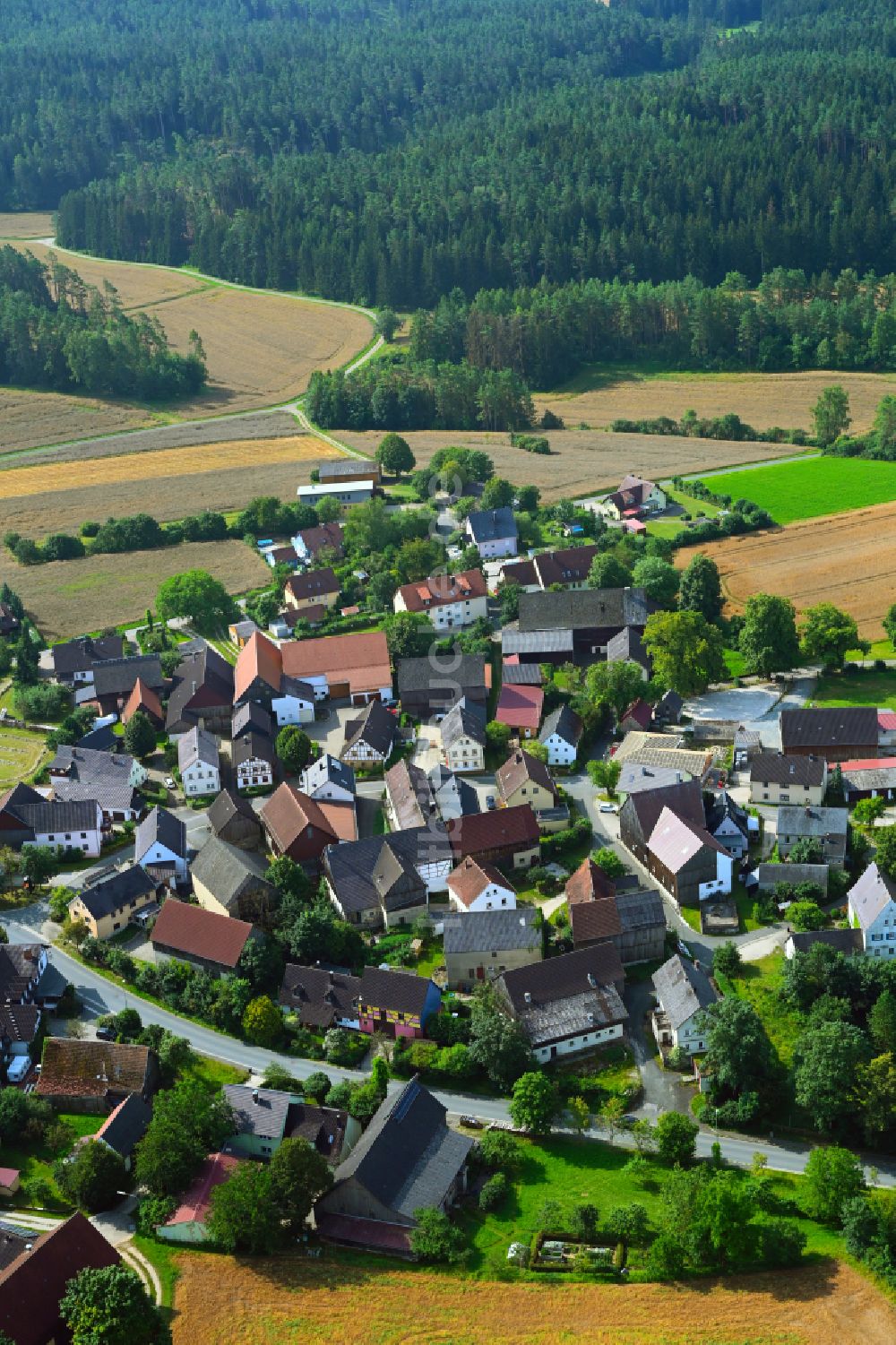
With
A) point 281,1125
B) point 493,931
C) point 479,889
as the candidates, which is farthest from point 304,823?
point 281,1125

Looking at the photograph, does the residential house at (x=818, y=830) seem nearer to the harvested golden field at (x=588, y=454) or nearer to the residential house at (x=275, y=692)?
the residential house at (x=275, y=692)

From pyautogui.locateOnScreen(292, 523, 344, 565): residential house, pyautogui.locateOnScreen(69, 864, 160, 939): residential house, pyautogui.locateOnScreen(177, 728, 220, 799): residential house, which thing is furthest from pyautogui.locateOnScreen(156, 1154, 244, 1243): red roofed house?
pyautogui.locateOnScreen(292, 523, 344, 565): residential house

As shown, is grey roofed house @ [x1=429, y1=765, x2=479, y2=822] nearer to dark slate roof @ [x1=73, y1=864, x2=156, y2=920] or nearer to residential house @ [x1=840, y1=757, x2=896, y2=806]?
dark slate roof @ [x1=73, y1=864, x2=156, y2=920]

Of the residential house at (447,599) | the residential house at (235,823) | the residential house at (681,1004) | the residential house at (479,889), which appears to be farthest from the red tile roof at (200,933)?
the residential house at (447,599)

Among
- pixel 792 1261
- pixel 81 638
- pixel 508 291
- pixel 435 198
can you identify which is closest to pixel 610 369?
pixel 508 291

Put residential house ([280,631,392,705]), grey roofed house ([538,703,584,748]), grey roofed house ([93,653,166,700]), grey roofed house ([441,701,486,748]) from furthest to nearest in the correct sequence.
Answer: grey roofed house ([93,653,166,700]) < residential house ([280,631,392,705]) < grey roofed house ([441,701,486,748]) < grey roofed house ([538,703,584,748])

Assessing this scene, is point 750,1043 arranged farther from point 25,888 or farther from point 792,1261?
point 25,888
